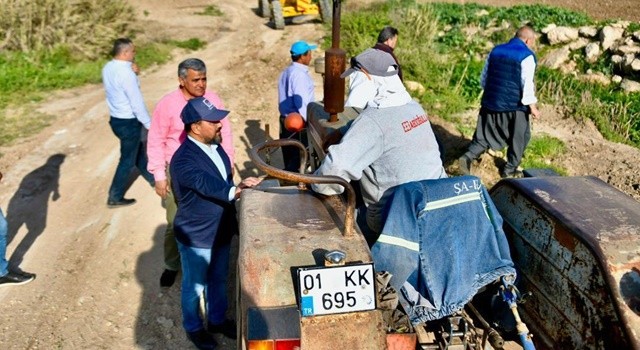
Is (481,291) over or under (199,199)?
under

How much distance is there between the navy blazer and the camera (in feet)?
11.2

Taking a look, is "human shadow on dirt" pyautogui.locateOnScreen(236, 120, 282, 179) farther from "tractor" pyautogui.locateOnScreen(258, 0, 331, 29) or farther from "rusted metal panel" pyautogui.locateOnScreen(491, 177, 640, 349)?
"tractor" pyautogui.locateOnScreen(258, 0, 331, 29)

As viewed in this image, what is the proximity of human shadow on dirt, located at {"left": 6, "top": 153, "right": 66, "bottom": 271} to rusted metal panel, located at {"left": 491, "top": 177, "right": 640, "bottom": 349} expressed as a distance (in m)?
4.33

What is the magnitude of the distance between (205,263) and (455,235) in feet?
5.90

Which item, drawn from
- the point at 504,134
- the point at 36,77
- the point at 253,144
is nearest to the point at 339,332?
the point at 504,134

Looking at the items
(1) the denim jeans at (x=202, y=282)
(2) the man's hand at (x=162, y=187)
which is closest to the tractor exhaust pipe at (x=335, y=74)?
(1) the denim jeans at (x=202, y=282)

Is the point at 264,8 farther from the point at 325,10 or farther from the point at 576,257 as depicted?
the point at 576,257

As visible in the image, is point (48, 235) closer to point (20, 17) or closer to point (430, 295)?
point (430, 295)

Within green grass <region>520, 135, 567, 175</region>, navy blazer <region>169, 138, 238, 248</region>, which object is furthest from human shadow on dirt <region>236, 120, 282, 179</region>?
green grass <region>520, 135, 567, 175</region>

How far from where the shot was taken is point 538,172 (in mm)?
3789

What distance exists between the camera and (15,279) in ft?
15.5

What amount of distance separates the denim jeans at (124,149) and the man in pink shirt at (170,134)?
4.80ft

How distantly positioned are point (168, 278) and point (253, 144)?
3.43 m

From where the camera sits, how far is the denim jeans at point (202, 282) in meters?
3.73
